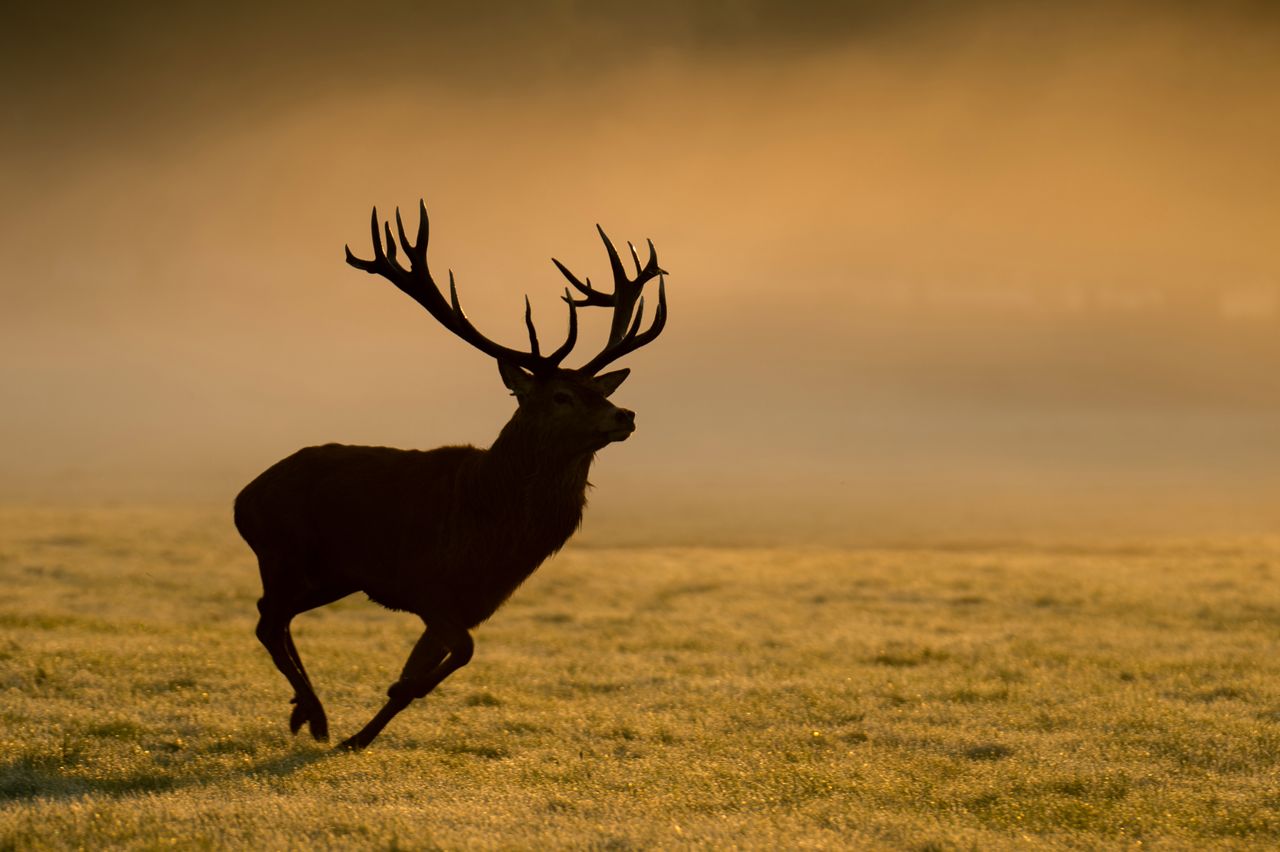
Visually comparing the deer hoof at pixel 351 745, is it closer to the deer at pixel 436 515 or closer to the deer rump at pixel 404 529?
the deer at pixel 436 515

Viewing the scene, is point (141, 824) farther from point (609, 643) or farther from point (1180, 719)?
point (609, 643)

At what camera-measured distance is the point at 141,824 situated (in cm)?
834

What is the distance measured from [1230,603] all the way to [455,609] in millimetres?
18852

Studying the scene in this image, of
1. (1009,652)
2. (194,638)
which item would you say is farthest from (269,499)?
(1009,652)

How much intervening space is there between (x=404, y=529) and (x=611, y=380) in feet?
7.15

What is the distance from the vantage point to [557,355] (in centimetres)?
1105

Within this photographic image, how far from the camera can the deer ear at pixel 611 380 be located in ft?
37.0

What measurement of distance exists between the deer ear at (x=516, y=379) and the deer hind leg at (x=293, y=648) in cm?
227

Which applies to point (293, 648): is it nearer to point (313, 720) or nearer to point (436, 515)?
point (313, 720)

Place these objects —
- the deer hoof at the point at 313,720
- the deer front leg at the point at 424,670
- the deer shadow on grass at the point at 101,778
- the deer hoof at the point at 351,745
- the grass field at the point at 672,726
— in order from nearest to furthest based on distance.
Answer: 1. the grass field at the point at 672,726
2. the deer shadow on grass at the point at 101,778
3. the deer front leg at the point at 424,670
4. the deer hoof at the point at 351,745
5. the deer hoof at the point at 313,720

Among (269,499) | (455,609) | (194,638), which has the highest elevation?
(269,499)

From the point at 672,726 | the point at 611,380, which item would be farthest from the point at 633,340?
the point at 672,726

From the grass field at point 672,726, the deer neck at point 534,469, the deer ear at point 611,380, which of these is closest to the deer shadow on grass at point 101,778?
the grass field at point 672,726

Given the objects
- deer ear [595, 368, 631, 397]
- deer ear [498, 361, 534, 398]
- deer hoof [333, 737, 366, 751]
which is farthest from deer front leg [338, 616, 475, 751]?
deer ear [595, 368, 631, 397]
